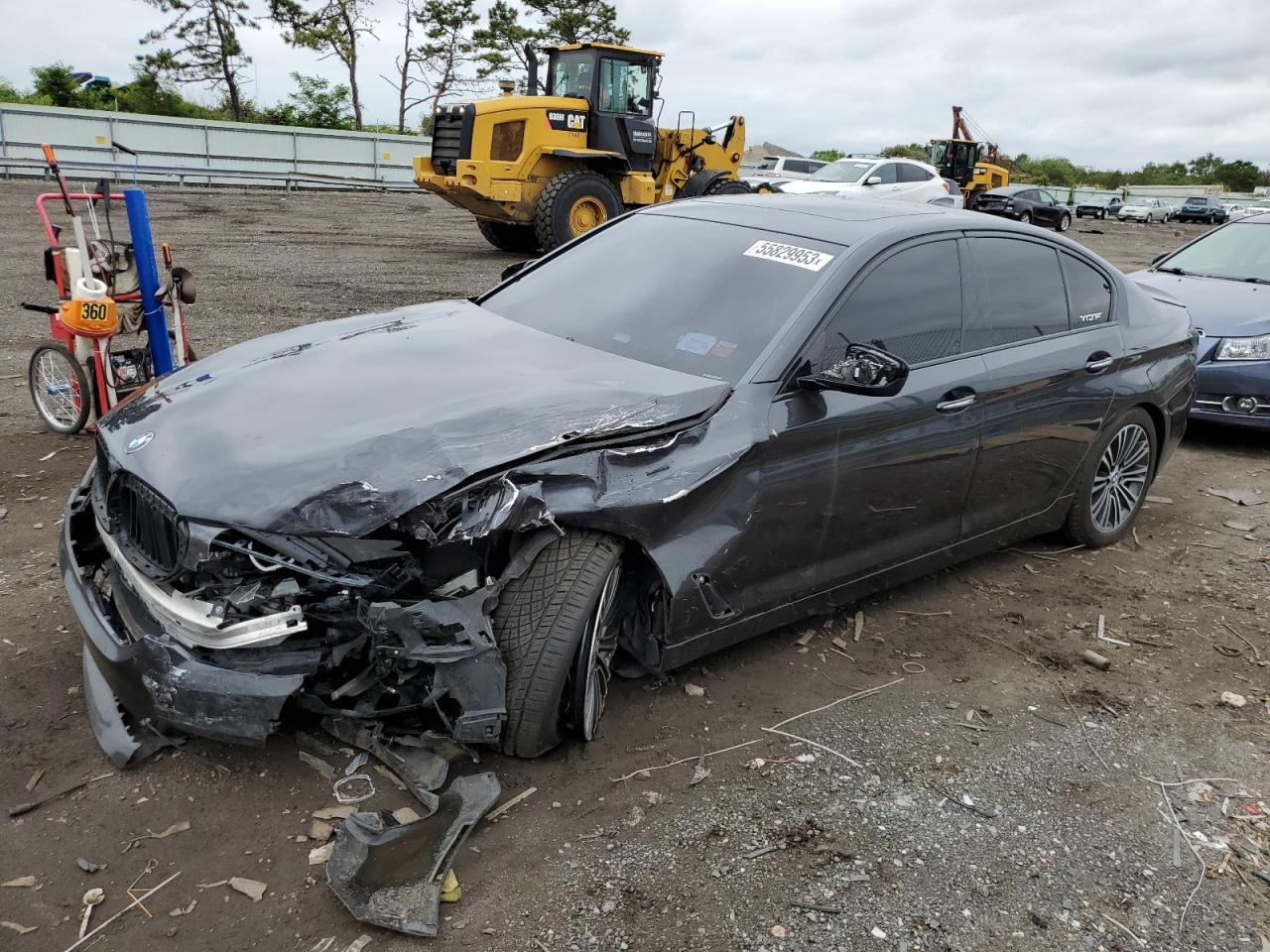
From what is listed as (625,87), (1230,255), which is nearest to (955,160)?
(625,87)

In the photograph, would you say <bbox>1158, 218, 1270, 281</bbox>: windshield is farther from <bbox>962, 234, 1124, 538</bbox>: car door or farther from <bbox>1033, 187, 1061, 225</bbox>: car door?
<bbox>1033, 187, 1061, 225</bbox>: car door

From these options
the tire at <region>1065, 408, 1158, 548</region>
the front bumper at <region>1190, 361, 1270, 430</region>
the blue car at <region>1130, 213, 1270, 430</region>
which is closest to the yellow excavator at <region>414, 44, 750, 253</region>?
the blue car at <region>1130, 213, 1270, 430</region>

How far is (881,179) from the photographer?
71.6 feet

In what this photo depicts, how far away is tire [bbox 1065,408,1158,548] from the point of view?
482 centimetres

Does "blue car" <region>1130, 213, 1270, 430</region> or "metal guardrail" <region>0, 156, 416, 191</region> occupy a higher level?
"blue car" <region>1130, 213, 1270, 430</region>

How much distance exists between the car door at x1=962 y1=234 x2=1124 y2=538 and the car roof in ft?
0.59

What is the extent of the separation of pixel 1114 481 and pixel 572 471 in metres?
3.41

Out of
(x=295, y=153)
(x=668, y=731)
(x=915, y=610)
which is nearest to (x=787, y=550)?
(x=668, y=731)

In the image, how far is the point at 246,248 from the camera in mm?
14391

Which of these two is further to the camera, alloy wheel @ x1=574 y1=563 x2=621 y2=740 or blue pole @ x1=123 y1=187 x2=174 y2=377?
blue pole @ x1=123 y1=187 x2=174 y2=377

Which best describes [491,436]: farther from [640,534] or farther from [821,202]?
[821,202]

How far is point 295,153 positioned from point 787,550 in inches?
1027

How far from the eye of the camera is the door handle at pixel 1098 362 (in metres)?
4.53

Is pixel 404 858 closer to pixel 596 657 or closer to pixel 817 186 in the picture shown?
pixel 596 657
